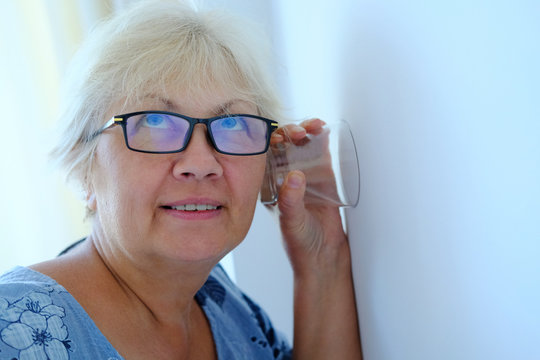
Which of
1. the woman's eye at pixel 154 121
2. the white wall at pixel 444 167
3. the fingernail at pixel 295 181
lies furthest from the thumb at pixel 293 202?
the woman's eye at pixel 154 121

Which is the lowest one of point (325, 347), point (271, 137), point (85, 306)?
point (325, 347)

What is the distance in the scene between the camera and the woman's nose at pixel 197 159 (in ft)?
3.10

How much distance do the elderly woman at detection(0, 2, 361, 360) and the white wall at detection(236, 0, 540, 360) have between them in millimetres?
220

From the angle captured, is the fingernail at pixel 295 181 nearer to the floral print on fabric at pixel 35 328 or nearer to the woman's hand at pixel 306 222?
the woman's hand at pixel 306 222

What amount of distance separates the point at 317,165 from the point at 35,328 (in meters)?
0.68

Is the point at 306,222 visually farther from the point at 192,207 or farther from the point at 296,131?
the point at 192,207

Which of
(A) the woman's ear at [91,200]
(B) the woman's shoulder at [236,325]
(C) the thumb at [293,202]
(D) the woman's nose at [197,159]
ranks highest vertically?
(D) the woman's nose at [197,159]

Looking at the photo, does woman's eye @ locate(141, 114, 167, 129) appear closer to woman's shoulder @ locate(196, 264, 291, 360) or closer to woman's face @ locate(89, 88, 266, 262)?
woman's face @ locate(89, 88, 266, 262)

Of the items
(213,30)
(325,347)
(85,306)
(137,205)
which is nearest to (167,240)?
(137,205)

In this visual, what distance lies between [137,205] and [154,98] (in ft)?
0.62

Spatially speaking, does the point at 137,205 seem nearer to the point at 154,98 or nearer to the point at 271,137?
the point at 154,98

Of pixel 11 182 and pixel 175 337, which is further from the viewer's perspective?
pixel 11 182

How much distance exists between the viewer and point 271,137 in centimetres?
117

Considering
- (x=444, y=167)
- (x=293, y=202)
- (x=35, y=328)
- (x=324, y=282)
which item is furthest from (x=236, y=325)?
(x=444, y=167)
